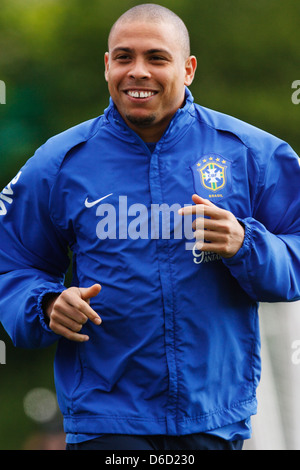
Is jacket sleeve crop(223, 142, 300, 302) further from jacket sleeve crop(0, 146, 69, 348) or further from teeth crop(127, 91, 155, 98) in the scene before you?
jacket sleeve crop(0, 146, 69, 348)

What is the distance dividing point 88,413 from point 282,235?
0.92 m

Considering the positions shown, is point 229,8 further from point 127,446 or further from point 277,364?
point 127,446

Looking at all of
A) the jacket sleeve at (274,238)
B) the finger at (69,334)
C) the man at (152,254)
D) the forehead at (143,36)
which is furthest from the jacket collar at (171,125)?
the finger at (69,334)

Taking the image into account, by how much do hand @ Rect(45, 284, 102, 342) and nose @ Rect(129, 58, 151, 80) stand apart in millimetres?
760

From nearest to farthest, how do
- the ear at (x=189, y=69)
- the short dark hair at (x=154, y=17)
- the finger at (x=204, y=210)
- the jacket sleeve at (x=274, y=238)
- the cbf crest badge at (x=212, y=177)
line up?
the finger at (x=204, y=210) → the jacket sleeve at (x=274, y=238) → the cbf crest badge at (x=212, y=177) → the short dark hair at (x=154, y=17) → the ear at (x=189, y=69)

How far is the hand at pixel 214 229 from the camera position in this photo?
10.2ft

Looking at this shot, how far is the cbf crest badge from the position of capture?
334 cm

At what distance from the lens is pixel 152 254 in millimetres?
3275

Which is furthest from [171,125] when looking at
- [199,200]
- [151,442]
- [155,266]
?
[151,442]

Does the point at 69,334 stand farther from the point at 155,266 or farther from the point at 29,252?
the point at 29,252

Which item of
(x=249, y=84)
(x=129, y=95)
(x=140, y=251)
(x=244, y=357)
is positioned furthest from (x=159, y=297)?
(x=249, y=84)

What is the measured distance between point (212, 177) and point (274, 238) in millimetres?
301

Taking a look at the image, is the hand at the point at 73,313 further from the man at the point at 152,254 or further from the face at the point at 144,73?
the face at the point at 144,73

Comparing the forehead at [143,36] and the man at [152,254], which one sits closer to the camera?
the man at [152,254]
